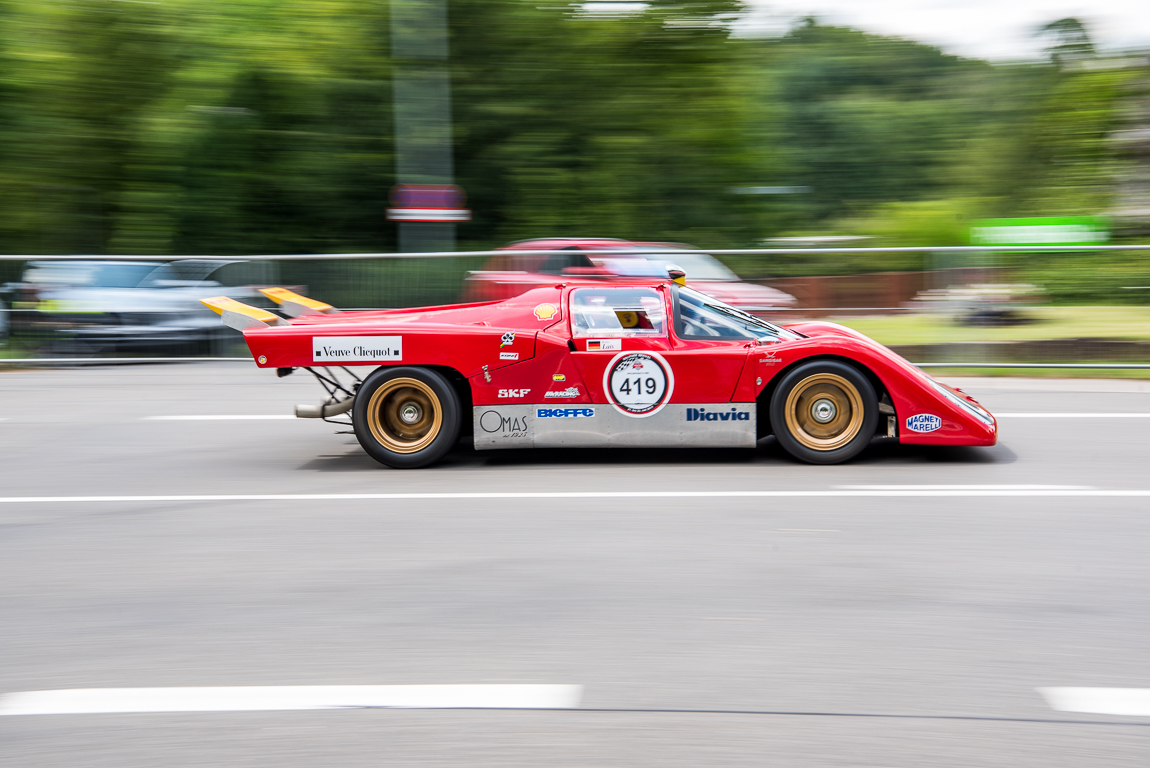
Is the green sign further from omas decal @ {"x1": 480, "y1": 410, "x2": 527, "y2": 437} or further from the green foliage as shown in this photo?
omas decal @ {"x1": 480, "y1": 410, "x2": 527, "y2": 437}

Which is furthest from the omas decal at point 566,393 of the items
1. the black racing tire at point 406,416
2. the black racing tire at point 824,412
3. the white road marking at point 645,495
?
the black racing tire at point 824,412

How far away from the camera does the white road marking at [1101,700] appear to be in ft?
10.7

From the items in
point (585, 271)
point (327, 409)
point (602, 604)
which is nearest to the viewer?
point (602, 604)

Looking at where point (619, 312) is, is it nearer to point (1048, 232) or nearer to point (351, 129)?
point (1048, 232)

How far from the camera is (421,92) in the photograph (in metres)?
21.0

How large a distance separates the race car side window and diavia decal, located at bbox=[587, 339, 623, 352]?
0.17ft

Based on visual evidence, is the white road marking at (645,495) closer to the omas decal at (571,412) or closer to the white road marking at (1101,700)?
the omas decal at (571,412)

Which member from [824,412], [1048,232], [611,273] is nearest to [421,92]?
[611,273]

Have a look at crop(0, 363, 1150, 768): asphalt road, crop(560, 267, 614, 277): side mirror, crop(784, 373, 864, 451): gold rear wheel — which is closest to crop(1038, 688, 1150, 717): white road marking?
crop(0, 363, 1150, 768): asphalt road

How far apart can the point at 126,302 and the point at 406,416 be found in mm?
6673

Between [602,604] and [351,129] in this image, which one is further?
[351,129]

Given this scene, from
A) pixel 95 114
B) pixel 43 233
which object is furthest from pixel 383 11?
pixel 43 233

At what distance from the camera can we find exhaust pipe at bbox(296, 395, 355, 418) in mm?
6926

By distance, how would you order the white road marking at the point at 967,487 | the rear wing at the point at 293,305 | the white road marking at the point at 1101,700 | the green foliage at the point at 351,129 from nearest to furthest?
1. the white road marking at the point at 1101,700
2. the white road marking at the point at 967,487
3. the rear wing at the point at 293,305
4. the green foliage at the point at 351,129
